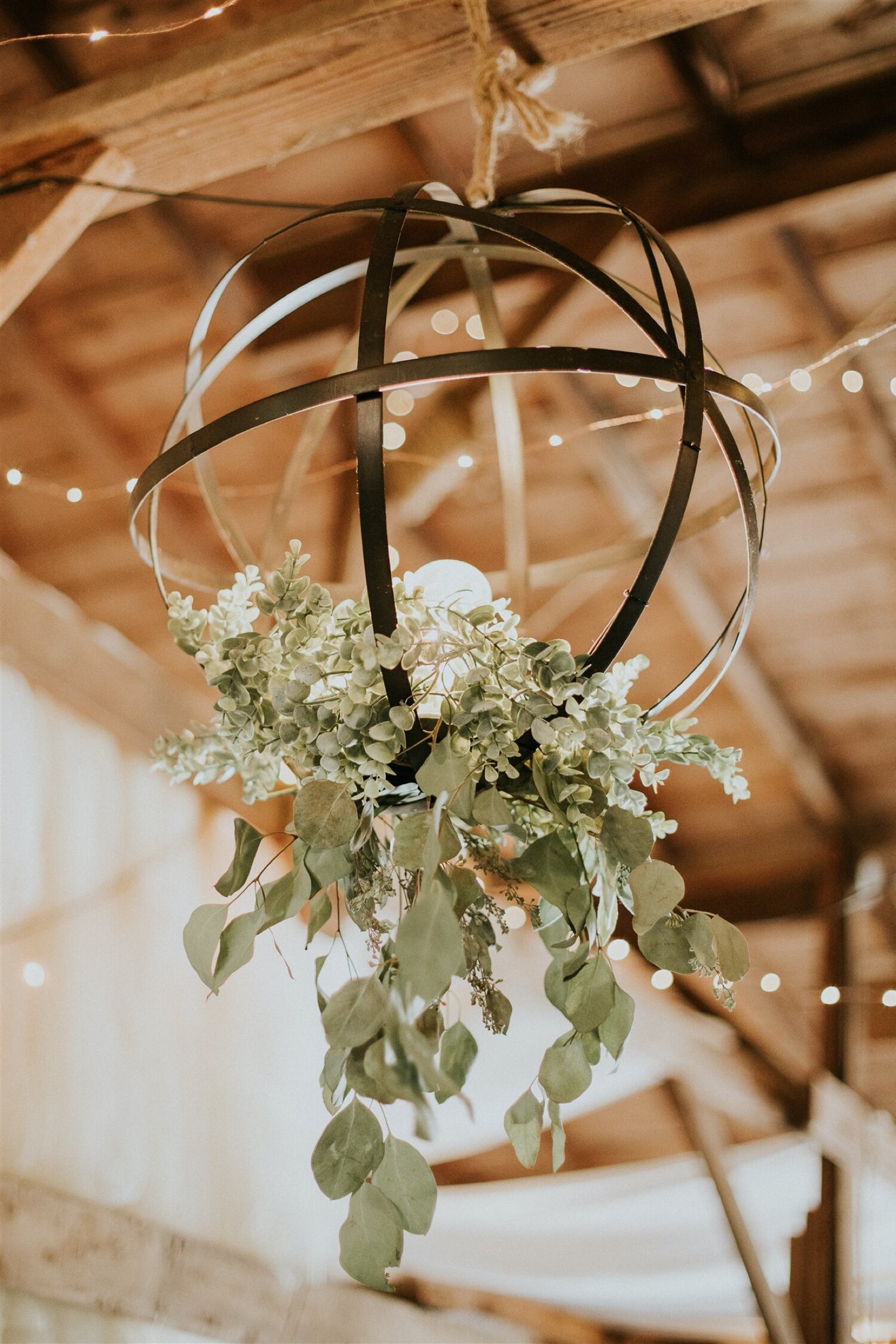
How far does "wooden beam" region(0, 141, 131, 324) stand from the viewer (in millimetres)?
1438

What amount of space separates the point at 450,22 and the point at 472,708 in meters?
1.00

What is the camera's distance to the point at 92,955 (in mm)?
1808

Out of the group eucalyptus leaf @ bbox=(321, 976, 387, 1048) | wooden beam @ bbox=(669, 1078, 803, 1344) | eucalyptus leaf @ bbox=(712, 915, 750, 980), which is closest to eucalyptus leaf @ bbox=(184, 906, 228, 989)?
eucalyptus leaf @ bbox=(321, 976, 387, 1048)

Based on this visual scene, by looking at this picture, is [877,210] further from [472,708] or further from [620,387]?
[472,708]

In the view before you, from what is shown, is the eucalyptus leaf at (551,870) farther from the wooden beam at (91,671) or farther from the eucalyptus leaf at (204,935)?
the wooden beam at (91,671)

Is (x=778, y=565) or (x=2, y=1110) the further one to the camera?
(x=778, y=565)

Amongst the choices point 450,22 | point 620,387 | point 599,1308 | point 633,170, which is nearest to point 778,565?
point 620,387

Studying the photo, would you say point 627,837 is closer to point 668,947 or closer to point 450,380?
point 668,947

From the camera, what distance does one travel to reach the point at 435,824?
0.70m

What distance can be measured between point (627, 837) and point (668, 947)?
0.09 meters

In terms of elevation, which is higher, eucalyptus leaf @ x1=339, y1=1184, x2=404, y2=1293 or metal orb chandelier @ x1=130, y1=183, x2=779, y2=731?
metal orb chandelier @ x1=130, y1=183, x2=779, y2=731

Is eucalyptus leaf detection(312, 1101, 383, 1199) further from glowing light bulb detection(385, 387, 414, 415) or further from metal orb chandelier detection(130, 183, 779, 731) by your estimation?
glowing light bulb detection(385, 387, 414, 415)

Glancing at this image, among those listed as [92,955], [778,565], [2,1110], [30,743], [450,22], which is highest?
[778,565]

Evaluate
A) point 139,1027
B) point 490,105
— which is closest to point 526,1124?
point 490,105
